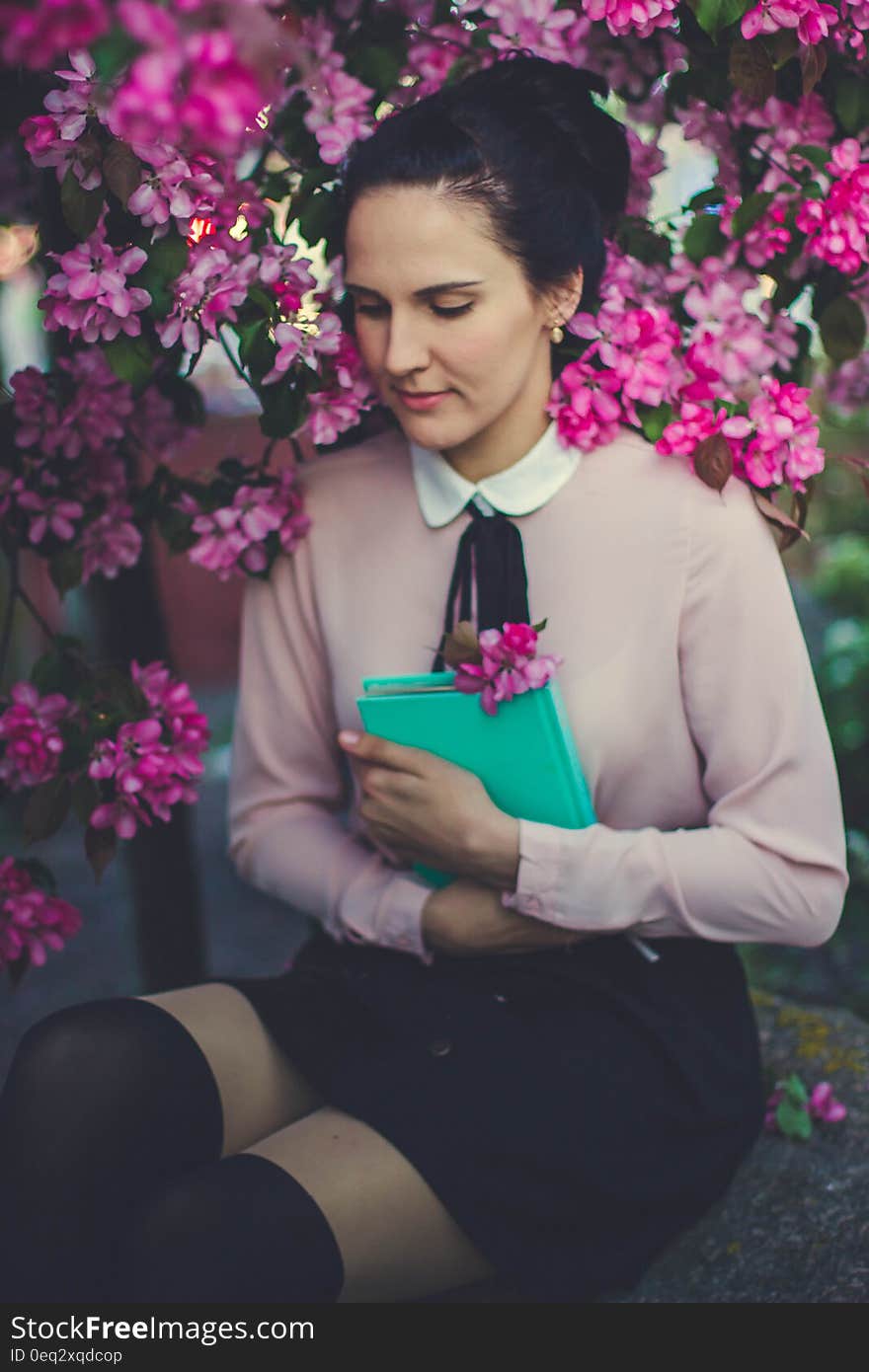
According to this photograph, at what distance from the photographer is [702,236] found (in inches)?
77.3

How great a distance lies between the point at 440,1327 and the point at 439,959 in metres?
0.48

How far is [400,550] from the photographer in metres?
1.96

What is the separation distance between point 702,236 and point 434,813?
0.95m

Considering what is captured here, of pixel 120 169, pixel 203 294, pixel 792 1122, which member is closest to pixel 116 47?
pixel 120 169

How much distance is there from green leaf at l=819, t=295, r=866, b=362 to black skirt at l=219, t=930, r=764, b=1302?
3.07 ft

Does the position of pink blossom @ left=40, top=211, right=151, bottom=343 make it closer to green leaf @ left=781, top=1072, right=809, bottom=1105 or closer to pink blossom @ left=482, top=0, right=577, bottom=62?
pink blossom @ left=482, top=0, right=577, bottom=62

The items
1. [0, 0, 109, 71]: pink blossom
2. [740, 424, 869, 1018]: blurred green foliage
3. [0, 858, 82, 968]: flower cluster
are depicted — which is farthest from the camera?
[740, 424, 869, 1018]: blurred green foliage

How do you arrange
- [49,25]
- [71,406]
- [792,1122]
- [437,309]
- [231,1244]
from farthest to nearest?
[792,1122] → [71,406] → [437,309] → [231,1244] → [49,25]

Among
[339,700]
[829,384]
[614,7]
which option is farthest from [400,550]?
[829,384]

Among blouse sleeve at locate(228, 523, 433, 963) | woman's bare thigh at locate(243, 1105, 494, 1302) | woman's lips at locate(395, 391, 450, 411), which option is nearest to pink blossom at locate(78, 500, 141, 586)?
blouse sleeve at locate(228, 523, 433, 963)

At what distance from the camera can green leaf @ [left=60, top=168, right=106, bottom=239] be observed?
4.98ft

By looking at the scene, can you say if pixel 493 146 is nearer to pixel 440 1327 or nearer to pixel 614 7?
pixel 614 7

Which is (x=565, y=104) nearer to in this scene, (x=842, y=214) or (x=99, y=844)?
(x=842, y=214)

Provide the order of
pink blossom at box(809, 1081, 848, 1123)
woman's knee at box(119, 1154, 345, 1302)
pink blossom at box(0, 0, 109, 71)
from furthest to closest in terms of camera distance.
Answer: pink blossom at box(809, 1081, 848, 1123) → woman's knee at box(119, 1154, 345, 1302) → pink blossom at box(0, 0, 109, 71)
